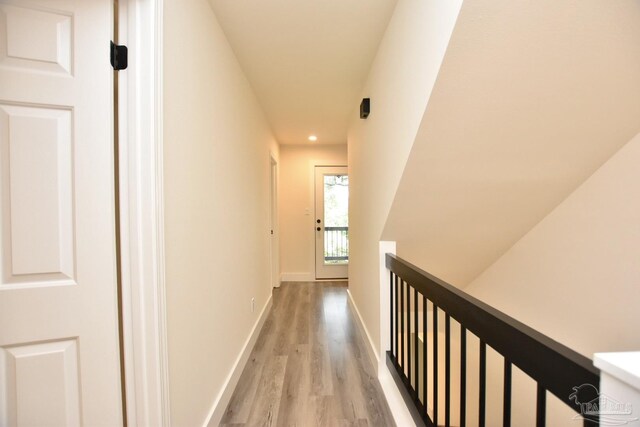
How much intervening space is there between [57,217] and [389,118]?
1.70 metres

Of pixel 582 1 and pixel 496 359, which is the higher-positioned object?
pixel 582 1

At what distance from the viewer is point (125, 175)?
38.0 inches

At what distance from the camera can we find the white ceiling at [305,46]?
1.52 meters

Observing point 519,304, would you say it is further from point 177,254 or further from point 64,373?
point 64,373

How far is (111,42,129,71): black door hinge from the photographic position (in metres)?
0.94

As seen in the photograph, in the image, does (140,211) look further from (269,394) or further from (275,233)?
(275,233)

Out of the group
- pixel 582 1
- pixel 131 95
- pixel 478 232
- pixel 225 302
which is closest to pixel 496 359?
pixel 478 232

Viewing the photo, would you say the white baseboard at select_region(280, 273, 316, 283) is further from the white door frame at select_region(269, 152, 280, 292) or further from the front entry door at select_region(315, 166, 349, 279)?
the white door frame at select_region(269, 152, 280, 292)

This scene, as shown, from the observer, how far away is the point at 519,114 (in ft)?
3.95

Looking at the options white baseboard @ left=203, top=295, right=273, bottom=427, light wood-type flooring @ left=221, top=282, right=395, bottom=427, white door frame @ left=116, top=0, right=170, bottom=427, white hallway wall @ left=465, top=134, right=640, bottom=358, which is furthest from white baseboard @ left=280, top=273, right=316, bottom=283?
white door frame @ left=116, top=0, right=170, bottom=427

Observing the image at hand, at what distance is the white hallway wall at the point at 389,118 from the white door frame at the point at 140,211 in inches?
43.3

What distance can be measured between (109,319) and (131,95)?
82 centimetres

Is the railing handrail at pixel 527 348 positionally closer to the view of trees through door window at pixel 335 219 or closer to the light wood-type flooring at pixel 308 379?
the light wood-type flooring at pixel 308 379

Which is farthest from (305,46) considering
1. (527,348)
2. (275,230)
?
(275,230)
